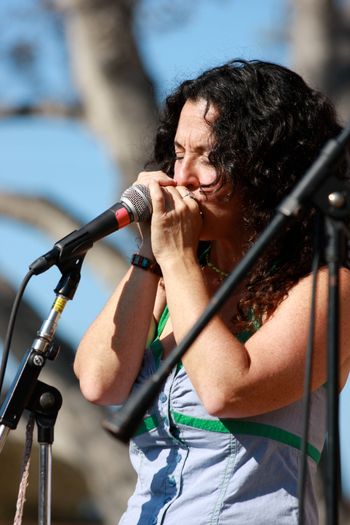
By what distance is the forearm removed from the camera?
2715mm

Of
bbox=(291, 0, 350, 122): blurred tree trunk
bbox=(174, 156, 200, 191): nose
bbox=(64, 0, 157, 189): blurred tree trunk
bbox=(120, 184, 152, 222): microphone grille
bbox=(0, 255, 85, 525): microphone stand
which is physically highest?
bbox=(291, 0, 350, 122): blurred tree trunk

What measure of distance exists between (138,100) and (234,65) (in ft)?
17.4

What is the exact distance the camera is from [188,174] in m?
2.75

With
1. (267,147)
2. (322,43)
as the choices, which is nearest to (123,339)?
(267,147)

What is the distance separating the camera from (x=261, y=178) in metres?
2.75

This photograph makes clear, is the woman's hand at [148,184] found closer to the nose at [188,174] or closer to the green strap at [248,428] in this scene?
the nose at [188,174]

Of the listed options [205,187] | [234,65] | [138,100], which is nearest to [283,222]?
[205,187]

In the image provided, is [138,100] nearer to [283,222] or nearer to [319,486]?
[319,486]

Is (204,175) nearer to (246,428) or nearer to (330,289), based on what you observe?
(246,428)

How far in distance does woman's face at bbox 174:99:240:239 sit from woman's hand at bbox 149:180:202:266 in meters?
0.09

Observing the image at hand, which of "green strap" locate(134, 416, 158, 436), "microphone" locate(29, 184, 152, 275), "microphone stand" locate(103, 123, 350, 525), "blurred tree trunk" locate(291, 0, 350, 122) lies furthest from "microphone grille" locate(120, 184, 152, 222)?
"blurred tree trunk" locate(291, 0, 350, 122)

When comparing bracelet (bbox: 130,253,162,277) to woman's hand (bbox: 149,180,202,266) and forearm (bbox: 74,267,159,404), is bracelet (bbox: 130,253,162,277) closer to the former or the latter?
forearm (bbox: 74,267,159,404)

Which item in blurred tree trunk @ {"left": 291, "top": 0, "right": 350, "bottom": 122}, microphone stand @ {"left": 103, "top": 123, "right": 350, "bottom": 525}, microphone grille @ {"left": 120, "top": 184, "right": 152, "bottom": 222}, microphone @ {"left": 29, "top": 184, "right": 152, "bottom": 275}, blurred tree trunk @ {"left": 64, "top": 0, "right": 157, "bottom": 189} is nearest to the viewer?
microphone stand @ {"left": 103, "top": 123, "right": 350, "bottom": 525}

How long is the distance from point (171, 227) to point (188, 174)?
0.18 metres
